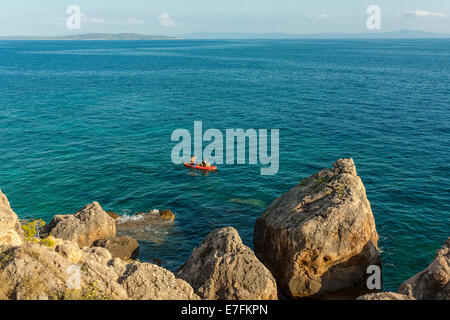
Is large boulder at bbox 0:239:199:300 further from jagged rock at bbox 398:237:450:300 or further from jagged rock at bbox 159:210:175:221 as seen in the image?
jagged rock at bbox 159:210:175:221

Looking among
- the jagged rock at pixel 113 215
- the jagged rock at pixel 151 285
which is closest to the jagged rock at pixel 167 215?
the jagged rock at pixel 113 215

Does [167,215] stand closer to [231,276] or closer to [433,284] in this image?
→ [231,276]

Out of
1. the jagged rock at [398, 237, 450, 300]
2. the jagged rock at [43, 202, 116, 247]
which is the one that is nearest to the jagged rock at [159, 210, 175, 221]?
the jagged rock at [43, 202, 116, 247]

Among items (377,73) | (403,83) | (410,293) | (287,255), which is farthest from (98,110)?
(377,73)

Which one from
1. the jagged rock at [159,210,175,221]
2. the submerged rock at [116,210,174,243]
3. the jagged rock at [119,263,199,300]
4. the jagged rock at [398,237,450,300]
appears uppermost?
the jagged rock at [119,263,199,300]

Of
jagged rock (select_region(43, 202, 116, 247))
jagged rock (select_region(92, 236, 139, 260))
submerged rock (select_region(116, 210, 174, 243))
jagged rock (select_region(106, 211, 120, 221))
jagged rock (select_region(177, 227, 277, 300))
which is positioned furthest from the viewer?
jagged rock (select_region(106, 211, 120, 221))

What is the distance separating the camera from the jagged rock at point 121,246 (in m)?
28.2

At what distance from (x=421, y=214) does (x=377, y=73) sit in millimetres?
105973

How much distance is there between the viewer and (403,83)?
105m

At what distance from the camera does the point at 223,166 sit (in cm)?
4966

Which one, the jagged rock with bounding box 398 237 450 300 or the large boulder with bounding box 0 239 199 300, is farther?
the jagged rock with bounding box 398 237 450 300

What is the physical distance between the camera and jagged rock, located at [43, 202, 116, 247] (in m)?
28.5

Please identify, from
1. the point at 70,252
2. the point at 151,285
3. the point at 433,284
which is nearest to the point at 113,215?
the point at 70,252

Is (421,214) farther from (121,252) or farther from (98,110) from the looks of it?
(98,110)
